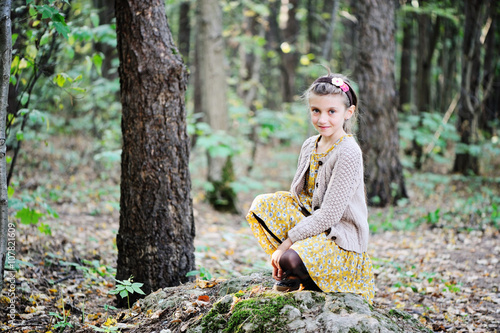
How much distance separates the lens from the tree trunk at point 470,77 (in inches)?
407

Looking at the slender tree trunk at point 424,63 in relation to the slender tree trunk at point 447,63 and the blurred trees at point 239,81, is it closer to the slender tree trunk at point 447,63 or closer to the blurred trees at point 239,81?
the blurred trees at point 239,81

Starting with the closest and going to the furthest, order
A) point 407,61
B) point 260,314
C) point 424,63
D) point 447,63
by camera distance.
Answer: point 260,314 → point 424,63 → point 407,61 → point 447,63

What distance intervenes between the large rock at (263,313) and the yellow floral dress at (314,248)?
0.40 ft

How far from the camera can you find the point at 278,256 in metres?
2.65

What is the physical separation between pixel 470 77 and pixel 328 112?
31.5 feet

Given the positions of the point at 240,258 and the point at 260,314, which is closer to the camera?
the point at 260,314

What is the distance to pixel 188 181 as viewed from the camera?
143 inches

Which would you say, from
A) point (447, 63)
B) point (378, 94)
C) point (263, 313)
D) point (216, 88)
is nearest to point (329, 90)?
point (263, 313)

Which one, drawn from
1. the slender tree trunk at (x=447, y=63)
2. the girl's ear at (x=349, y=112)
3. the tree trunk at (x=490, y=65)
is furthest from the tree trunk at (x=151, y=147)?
the slender tree trunk at (x=447, y=63)

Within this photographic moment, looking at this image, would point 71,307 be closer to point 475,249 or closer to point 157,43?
point 157,43

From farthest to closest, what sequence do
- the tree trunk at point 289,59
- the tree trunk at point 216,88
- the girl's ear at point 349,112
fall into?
the tree trunk at point 289,59 < the tree trunk at point 216,88 < the girl's ear at point 349,112

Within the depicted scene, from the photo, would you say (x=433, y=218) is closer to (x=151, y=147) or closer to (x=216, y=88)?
(x=216, y=88)

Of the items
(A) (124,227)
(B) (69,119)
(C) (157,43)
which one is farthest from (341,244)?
(B) (69,119)

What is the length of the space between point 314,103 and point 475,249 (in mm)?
3855
